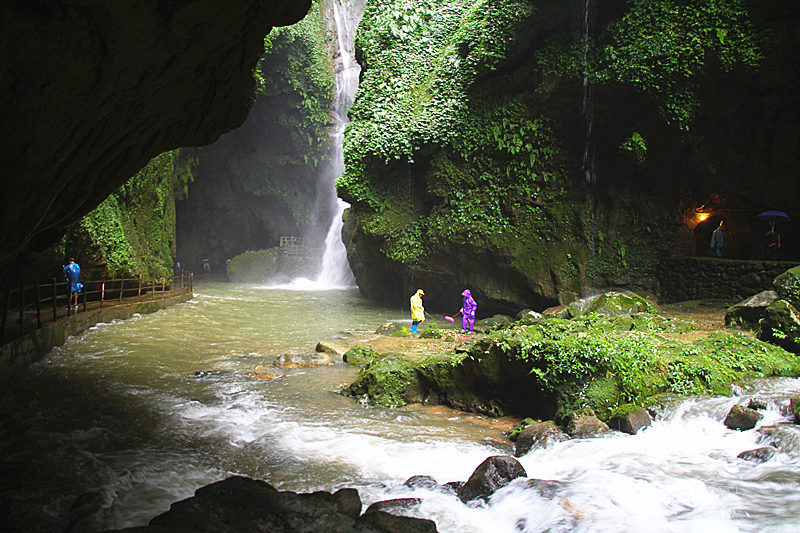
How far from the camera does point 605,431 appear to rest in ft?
20.2

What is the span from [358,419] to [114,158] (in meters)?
4.92

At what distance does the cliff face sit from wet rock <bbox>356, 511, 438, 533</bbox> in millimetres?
3945

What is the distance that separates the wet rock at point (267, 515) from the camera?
3.43 m

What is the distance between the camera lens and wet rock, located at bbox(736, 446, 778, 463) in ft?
17.0

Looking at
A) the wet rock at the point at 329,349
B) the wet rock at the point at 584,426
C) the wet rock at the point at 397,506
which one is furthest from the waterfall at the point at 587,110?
the wet rock at the point at 397,506

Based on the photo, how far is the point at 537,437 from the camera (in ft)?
20.1

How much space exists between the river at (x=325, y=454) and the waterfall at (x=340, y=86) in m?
24.7

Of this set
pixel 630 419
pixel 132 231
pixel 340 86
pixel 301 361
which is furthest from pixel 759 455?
pixel 340 86

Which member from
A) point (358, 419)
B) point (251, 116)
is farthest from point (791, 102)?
point (251, 116)

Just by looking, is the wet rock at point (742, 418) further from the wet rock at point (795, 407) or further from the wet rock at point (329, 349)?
the wet rock at point (329, 349)

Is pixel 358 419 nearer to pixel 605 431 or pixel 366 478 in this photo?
pixel 366 478

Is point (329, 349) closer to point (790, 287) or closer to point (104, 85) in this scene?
point (104, 85)

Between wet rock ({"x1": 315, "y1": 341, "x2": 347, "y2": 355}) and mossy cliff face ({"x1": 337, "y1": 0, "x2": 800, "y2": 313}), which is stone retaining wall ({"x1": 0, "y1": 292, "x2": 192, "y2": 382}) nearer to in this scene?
wet rock ({"x1": 315, "y1": 341, "x2": 347, "y2": 355})

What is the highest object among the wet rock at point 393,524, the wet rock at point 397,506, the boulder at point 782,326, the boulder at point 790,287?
the boulder at point 790,287
